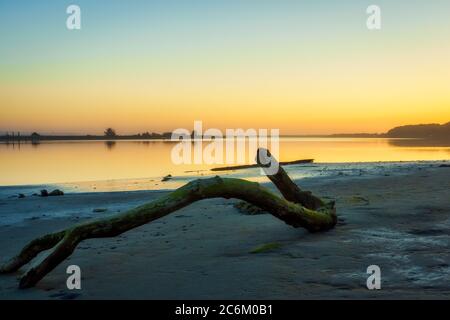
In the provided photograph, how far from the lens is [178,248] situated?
7270 mm

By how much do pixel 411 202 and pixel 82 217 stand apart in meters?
8.78

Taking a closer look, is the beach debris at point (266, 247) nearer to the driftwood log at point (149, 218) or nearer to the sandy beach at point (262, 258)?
the sandy beach at point (262, 258)

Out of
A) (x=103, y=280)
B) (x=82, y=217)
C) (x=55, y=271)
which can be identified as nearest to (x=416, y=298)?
(x=103, y=280)

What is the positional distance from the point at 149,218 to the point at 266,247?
6.24 feet

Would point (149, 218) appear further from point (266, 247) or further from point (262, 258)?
point (266, 247)

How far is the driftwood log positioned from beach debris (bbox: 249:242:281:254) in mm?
450

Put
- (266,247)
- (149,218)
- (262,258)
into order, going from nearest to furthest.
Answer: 1. (149,218)
2. (262,258)
3. (266,247)

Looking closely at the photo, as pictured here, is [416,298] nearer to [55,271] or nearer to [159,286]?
[159,286]

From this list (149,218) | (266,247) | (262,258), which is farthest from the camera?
(266,247)

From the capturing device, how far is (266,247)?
6.61 m

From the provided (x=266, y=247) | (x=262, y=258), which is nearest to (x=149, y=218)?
(x=262, y=258)

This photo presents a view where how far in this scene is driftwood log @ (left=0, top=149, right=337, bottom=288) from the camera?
214 inches

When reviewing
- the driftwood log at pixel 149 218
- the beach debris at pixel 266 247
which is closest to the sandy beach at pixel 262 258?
the beach debris at pixel 266 247

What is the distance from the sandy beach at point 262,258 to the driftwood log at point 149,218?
22cm
